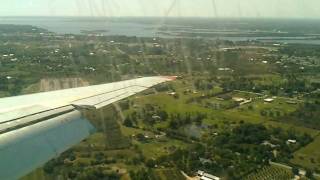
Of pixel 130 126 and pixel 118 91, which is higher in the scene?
pixel 118 91

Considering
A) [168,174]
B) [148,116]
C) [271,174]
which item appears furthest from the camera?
[148,116]

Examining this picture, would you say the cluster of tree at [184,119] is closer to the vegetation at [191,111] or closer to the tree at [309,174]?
the vegetation at [191,111]

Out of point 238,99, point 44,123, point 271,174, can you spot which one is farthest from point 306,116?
point 44,123

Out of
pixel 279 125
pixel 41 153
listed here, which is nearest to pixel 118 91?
pixel 41 153

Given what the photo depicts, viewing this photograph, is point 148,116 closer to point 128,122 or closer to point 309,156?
point 128,122

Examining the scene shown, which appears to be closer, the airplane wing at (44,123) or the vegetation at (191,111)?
the airplane wing at (44,123)

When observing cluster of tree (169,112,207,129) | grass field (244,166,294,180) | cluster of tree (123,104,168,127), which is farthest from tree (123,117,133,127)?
grass field (244,166,294,180)

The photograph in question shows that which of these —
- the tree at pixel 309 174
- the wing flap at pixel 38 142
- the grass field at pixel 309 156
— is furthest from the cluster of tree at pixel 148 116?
the wing flap at pixel 38 142

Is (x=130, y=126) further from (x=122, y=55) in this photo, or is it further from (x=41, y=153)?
(x=122, y=55)
